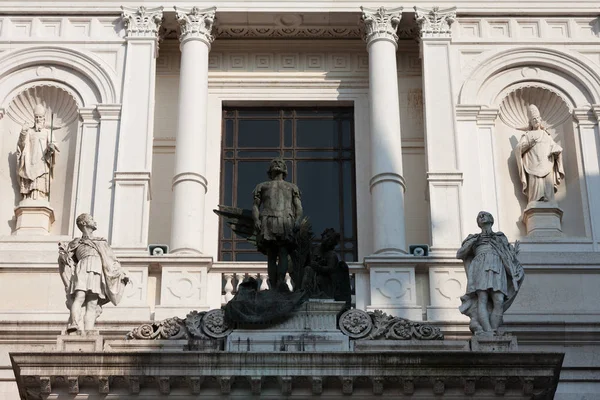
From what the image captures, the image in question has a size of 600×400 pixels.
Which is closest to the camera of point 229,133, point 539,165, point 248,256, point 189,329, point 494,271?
point 189,329

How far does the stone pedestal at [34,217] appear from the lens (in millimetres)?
25828

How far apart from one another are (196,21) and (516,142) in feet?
21.5

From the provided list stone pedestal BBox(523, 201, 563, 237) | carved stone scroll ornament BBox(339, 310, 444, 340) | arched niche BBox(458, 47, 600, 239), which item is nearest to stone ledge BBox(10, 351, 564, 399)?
carved stone scroll ornament BBox(339, 310, 444, 340)

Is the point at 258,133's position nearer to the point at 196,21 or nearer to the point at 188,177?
the point at 196,21

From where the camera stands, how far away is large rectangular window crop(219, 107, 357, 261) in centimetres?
2711

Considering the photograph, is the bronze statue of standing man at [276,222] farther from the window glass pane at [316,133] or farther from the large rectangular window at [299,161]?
the window glass pane at [316,133]

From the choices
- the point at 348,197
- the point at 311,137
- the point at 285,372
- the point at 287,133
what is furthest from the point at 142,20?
the point at 285,372

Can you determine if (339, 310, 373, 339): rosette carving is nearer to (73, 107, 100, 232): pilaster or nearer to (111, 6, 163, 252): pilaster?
(111, 6, 163, 252): pilaster

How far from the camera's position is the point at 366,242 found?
2656cm

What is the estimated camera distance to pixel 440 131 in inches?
1037

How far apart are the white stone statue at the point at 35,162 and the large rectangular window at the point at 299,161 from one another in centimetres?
335

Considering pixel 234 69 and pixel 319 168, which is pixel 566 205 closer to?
pixel 319 168

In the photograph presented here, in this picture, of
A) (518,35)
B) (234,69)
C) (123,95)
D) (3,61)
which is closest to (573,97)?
(518,35)

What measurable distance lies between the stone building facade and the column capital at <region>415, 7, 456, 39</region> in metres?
0.04
